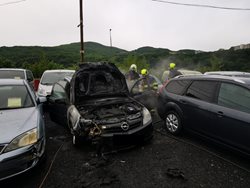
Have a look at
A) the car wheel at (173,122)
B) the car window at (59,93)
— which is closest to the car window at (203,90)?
the car wheel at (173,122)

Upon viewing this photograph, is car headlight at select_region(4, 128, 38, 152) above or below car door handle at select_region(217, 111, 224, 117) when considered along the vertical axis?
below

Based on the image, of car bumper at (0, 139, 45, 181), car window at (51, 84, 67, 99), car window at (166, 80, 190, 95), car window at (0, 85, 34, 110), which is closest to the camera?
car bumper at (0, 139, 45, 181)

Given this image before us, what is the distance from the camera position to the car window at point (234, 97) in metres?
3.43

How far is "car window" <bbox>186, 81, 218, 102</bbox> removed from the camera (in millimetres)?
4090

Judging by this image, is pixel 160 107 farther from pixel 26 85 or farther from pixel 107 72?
pixel 26 85

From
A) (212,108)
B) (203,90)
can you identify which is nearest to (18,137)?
(212,108)

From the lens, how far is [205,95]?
4211mm

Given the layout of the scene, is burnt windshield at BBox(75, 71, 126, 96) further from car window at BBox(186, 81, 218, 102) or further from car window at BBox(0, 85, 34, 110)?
car window at BBox(186, 81, 218, 102)

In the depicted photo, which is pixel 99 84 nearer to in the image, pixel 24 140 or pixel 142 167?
pixel 142 167

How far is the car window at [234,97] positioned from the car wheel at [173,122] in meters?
1.24

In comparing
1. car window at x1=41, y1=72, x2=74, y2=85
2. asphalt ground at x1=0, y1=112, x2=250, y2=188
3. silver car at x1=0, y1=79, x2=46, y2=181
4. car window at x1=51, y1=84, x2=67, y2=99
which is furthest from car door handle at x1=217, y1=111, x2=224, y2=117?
car window at x1=41, y1=72, x2=74, y2=85

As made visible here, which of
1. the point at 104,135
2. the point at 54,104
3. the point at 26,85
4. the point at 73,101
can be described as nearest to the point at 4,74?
the point at 54,104

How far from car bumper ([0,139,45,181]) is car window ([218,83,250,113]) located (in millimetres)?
3452

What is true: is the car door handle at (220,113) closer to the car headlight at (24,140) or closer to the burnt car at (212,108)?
the burnt car at (212,108)
